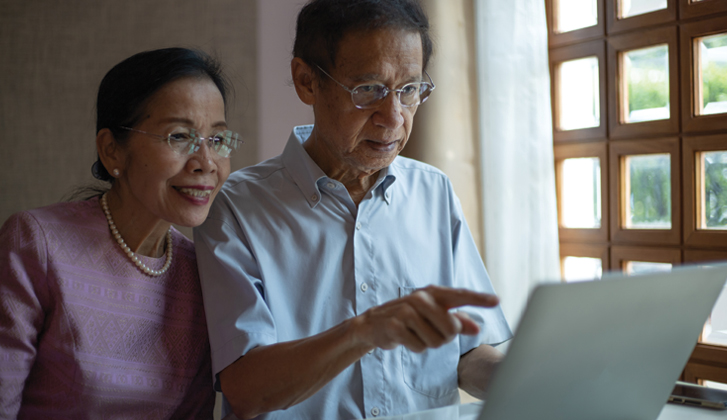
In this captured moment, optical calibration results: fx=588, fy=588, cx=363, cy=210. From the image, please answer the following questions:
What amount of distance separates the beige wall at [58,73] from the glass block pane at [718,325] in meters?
1.87

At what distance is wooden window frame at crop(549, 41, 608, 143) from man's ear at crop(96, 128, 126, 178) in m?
1.74

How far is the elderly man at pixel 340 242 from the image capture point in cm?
126

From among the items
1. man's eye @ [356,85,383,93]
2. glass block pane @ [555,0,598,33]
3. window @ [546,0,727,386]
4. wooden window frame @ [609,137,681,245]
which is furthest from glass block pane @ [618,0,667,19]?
man's eye @ [356,85,383,93]

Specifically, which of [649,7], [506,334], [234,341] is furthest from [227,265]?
[649,7]

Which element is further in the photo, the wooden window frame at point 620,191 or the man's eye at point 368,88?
the wooden window frame at point 620,191

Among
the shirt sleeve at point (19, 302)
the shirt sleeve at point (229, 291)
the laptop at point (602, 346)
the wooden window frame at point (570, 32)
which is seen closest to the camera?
the laptop at point (602, 346)

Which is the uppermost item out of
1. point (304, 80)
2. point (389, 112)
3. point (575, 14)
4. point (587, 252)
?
point (575, 14)

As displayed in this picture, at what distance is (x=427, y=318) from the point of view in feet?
2.82

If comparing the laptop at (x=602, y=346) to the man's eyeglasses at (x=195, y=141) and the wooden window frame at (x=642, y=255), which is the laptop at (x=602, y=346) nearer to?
the man's eyeglasses at (x=195, y=141)

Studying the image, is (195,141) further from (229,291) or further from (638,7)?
(638,7)

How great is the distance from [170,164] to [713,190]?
5.71ft

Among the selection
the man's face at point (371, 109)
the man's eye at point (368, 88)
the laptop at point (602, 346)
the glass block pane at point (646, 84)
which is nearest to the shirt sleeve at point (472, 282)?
the man's face at point (371, 109)

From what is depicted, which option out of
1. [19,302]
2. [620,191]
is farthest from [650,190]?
[19,302]

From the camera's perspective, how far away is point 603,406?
89 centimetres
